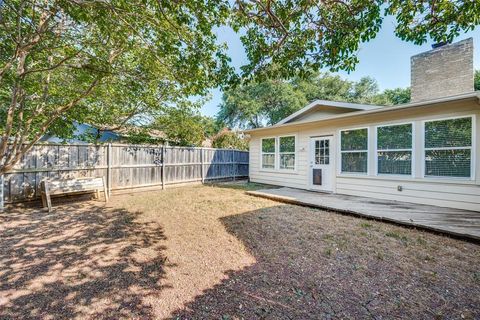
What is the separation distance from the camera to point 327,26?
3256mm

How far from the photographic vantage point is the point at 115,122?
931cm

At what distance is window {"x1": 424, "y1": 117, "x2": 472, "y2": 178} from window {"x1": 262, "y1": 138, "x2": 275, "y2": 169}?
17.2 ft

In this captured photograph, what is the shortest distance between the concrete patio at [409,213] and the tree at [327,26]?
3071 millimetres

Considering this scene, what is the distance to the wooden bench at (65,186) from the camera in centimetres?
515

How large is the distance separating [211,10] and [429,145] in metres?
5.72

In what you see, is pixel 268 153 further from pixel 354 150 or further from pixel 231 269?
pixel 231 269

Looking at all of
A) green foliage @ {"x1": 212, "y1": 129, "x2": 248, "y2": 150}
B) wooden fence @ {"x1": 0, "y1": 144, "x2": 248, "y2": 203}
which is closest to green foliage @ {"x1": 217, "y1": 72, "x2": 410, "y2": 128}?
green foliage @ {"x1": 212, "y1": 129, "x2": 248, "y2": 150}

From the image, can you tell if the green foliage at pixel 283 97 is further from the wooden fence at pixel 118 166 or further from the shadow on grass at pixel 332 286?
the shadow on grass at pixel 332 286

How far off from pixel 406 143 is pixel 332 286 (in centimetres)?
501

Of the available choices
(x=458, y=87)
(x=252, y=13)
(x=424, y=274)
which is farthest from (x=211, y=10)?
Result: (x=458, y=87)

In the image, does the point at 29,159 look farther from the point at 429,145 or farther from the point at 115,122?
the point at 429,145

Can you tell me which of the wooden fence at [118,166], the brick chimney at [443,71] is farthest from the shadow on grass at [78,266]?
the brick chimney at [443,71]

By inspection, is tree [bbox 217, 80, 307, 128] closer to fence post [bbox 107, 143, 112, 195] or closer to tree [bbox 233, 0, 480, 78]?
fence post [bbox 107, 143, 112, 195]

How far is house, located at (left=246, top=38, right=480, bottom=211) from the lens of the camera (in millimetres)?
4836
